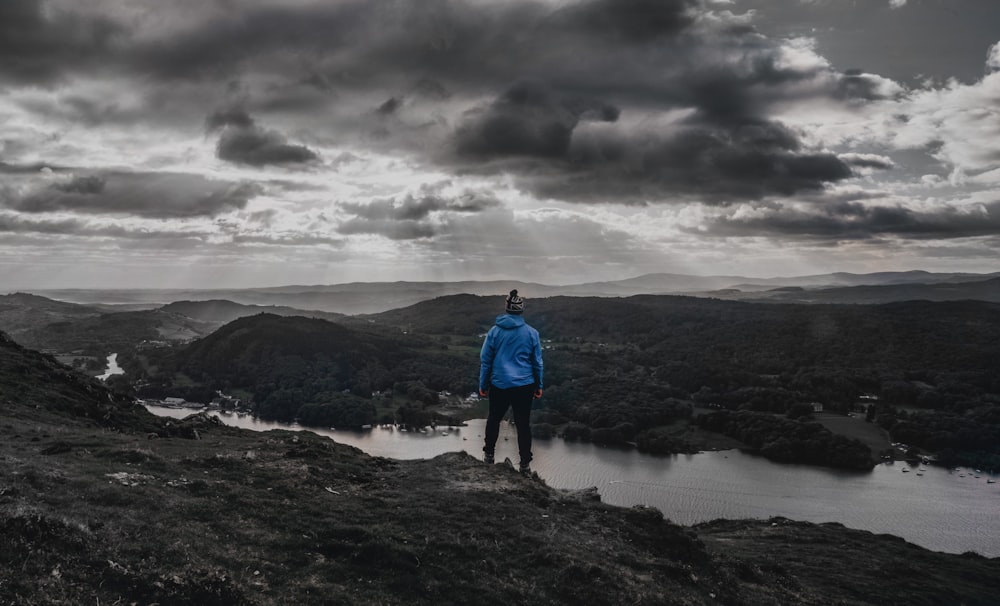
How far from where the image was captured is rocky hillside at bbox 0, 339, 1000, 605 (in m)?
8.77

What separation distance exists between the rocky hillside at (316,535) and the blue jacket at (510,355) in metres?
3.30

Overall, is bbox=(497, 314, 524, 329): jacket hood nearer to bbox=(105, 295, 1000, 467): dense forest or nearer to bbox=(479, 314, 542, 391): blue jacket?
bbox=(479, 314, 542, 391): blue jacket

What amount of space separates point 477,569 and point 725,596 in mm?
6541

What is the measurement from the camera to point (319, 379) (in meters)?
167

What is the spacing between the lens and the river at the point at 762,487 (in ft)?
244

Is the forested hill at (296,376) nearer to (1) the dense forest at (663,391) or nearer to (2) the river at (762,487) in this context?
(1) the dense forest at (663,391)

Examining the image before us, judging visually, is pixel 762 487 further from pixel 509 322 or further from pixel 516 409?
pixel 509 322

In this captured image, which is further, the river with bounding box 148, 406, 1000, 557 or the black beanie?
the river with bounding box 148, 406, 1000, 557

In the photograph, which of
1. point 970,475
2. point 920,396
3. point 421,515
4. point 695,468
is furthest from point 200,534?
point 920,396

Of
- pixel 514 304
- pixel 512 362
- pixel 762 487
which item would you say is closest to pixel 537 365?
pixel 512 362

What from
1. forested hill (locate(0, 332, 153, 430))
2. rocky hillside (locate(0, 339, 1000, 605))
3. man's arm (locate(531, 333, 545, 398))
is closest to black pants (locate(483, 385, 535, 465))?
man's arm (locate(531, 333, 545, 398))

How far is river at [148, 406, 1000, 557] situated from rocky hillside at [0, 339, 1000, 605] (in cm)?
5171

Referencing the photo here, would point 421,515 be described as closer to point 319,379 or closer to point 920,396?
point 319,379

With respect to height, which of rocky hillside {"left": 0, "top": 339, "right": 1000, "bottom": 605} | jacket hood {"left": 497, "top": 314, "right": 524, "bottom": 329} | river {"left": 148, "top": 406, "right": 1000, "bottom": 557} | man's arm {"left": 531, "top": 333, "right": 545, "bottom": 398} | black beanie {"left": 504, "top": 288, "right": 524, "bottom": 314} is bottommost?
river {"left": 148, "top": 406, "right": 1000, "bottom": 557}
